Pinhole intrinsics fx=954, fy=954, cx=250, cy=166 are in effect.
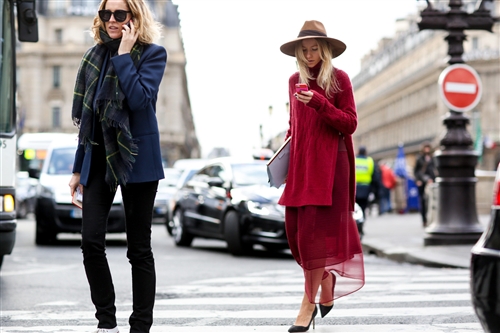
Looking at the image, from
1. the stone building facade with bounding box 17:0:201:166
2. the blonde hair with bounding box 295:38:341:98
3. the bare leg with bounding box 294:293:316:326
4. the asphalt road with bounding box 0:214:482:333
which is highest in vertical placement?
the stone building facade with bounding box 17:0:201:166

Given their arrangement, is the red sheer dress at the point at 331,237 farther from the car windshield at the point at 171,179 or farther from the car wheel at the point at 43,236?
the car windshield at the point at 171,179

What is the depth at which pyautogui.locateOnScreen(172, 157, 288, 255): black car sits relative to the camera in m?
12.9

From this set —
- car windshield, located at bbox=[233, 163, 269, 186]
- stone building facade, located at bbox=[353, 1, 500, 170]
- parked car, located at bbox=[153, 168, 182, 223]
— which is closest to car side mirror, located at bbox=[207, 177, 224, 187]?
car windshield, located at bbox=[233, 163, 269, 186]

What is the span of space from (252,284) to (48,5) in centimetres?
8625

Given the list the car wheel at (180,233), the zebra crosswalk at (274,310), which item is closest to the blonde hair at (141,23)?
the zebra crosswalk at (274,310)

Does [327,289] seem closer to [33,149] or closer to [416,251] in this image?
[416,251]

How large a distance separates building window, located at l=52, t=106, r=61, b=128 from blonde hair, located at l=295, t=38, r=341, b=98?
8672 centimetres

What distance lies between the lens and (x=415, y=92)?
104 m


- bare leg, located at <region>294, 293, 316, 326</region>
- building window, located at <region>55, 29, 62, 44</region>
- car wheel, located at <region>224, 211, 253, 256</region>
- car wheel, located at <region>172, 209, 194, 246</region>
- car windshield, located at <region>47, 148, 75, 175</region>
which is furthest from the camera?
building window, located at <region>55, 29, 62, 44</region>

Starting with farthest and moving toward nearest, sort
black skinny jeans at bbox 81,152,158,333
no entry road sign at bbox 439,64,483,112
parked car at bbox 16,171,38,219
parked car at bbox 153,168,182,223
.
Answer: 1. parked car at bbox 16,171,38,219
2. parked car at bbox 153,168,182,223
3. no entry road sign at bbox 439,64,483,112
4. black skinny jeans at bbox 81,152,158,333

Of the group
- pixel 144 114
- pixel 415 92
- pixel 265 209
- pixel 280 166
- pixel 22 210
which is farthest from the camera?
pixel 415 92

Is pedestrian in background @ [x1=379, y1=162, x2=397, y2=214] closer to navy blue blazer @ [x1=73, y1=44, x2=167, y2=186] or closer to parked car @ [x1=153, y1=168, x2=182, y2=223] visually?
parked car @ [x1=153, y1=168, x2=182, y2=223]

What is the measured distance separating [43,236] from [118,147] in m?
10.6

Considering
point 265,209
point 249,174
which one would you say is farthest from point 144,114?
point 249,174
